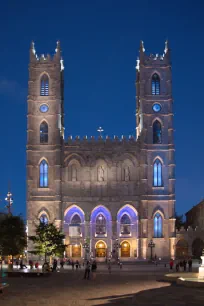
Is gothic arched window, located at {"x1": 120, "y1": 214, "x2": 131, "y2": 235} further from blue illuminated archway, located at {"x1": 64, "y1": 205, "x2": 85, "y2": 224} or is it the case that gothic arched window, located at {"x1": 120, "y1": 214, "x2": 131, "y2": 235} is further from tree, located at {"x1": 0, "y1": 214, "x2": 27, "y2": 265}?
tree, located at {"x1": 0, "y1": 214, "x2": 27, "y2": 265}

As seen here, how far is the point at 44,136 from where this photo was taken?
3123 inches

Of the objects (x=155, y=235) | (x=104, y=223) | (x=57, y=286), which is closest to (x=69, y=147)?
(x=104, y=223)

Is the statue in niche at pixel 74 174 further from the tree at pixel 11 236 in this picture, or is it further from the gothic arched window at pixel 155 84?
the tree at pixel 11 236

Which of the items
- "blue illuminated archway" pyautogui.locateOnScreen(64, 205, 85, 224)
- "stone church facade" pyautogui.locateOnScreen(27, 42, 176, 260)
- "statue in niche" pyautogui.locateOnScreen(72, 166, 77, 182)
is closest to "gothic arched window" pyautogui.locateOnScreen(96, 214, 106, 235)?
"stone church facade" pyautogui.locateOnScreen(27, 42, 176, 260)

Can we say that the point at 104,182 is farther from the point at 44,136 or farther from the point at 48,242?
the point at 48,242

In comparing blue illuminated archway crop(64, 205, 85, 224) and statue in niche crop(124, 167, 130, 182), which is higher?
statue in niche crop(124, 167, 130, 182)

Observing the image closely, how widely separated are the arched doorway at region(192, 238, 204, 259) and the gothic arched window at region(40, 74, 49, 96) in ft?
96.7

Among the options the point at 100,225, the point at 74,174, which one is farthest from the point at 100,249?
the point at 74,174

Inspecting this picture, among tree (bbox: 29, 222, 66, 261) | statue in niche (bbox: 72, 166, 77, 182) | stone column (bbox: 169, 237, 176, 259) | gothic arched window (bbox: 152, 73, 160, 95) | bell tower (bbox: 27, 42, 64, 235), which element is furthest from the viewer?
gothic arched window (bbox: 152, 73, 160, 95)

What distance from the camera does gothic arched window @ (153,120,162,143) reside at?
3130 inches

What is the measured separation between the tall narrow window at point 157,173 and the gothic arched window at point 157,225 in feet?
13.8

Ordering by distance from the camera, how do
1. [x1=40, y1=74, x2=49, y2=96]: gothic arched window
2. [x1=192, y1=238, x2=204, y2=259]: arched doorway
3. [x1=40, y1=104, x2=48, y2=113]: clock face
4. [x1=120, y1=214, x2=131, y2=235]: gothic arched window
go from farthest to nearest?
[x1=40, y1=74, x2=49, y2=96]: gothic arched window < [x1=40, y1=104, x2=48, y2=113]: clock face < [x1=192, y1=238, x2=204, y2=259]: arched doorway < [x1=120, y1=214, x2=131, y2=235]: gothic arched window

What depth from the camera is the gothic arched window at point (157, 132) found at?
79.5 m

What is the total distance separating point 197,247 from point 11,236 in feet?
109
